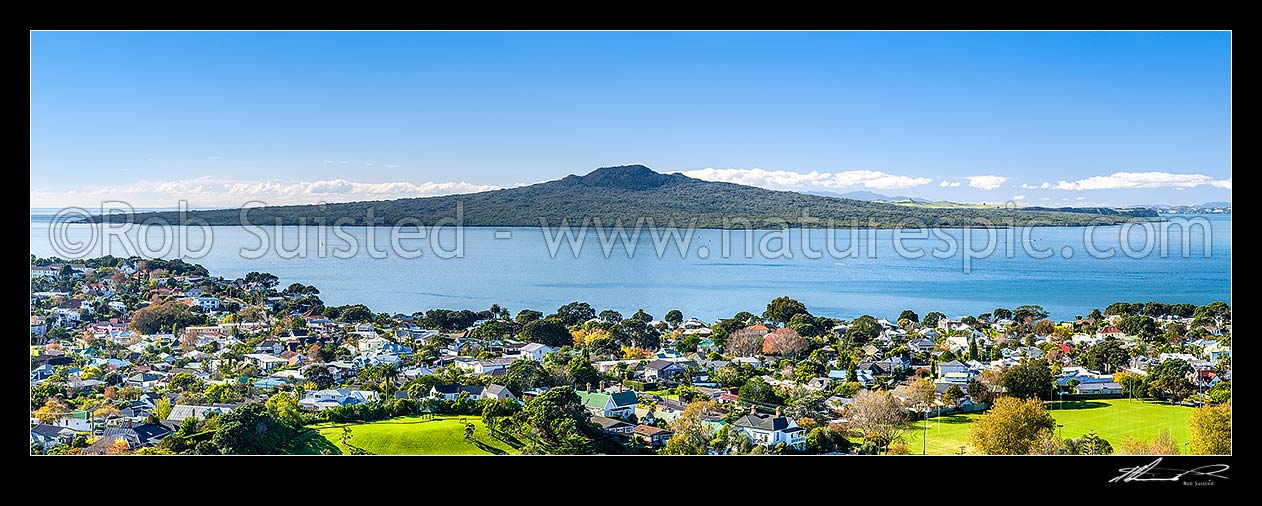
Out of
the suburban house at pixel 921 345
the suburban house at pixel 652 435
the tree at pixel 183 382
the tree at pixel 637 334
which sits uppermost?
the tree at pixel 637 334

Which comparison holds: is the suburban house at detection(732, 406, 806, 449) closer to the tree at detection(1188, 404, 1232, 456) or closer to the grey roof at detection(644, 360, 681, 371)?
the grey roof at detection(644, 360, 681, 371)

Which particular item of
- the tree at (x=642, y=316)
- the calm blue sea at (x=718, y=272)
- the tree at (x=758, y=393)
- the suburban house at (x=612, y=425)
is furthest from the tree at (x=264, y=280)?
the tree at (x=758, y=393)

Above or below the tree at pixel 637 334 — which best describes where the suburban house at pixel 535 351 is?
below

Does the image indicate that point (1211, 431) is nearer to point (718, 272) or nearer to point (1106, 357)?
point (1106, 357)
